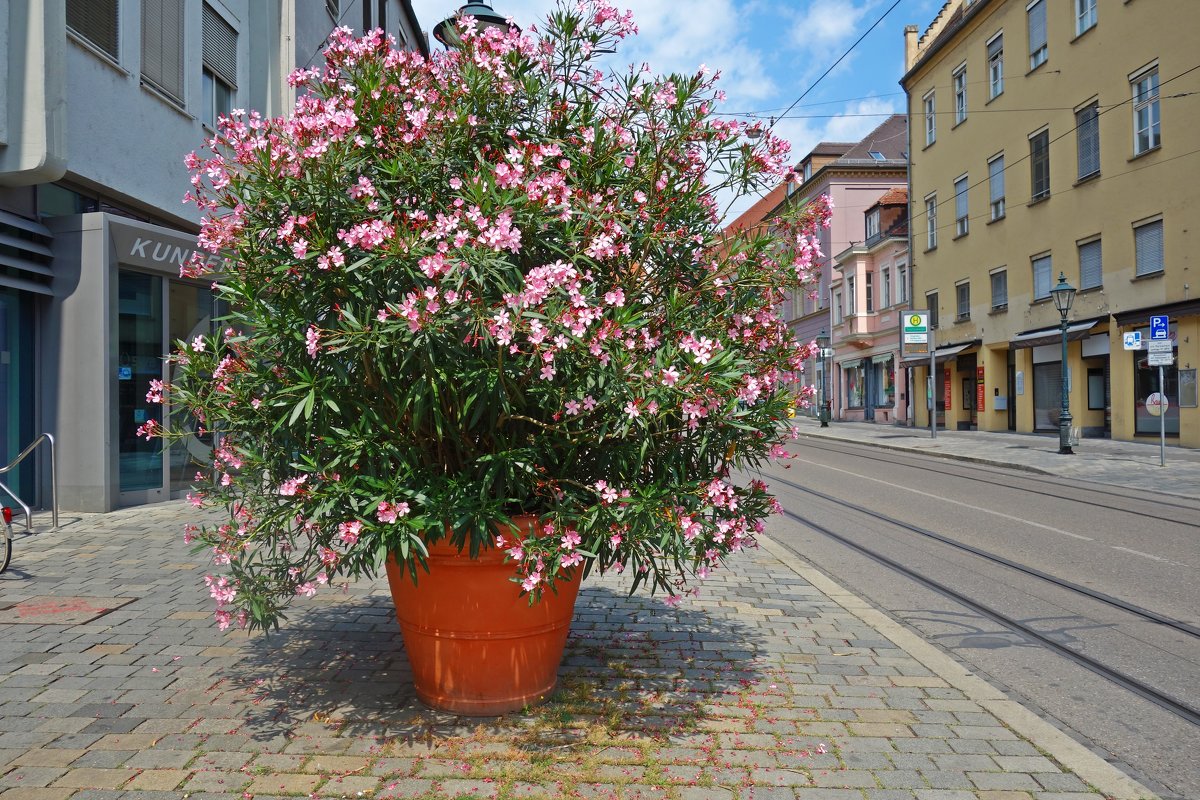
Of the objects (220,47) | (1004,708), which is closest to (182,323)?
(220,47)

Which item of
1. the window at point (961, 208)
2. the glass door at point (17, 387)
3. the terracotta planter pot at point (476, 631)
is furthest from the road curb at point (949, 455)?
the terracotta planter pot at point (476, 631)

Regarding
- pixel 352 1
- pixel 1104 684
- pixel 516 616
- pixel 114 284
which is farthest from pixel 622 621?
pixel 352 1

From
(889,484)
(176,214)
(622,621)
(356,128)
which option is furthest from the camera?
(889,484)

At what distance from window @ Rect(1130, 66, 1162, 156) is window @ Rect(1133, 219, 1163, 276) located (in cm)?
185

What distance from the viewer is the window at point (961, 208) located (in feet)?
101

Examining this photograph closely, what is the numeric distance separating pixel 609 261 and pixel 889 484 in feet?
40.3

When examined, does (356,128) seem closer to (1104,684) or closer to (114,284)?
(1104,684)

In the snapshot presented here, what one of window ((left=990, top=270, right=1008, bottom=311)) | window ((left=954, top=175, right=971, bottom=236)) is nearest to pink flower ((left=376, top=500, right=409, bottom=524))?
window ((left=990, top=270, right=1008, bottom=311))

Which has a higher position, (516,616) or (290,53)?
(290,53)

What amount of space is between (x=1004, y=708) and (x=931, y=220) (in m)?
33.2

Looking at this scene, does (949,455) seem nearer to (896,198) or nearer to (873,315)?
(896,198)

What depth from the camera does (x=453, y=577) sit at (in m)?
3.62

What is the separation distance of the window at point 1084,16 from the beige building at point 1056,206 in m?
0.04

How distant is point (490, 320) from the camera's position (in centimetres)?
292
